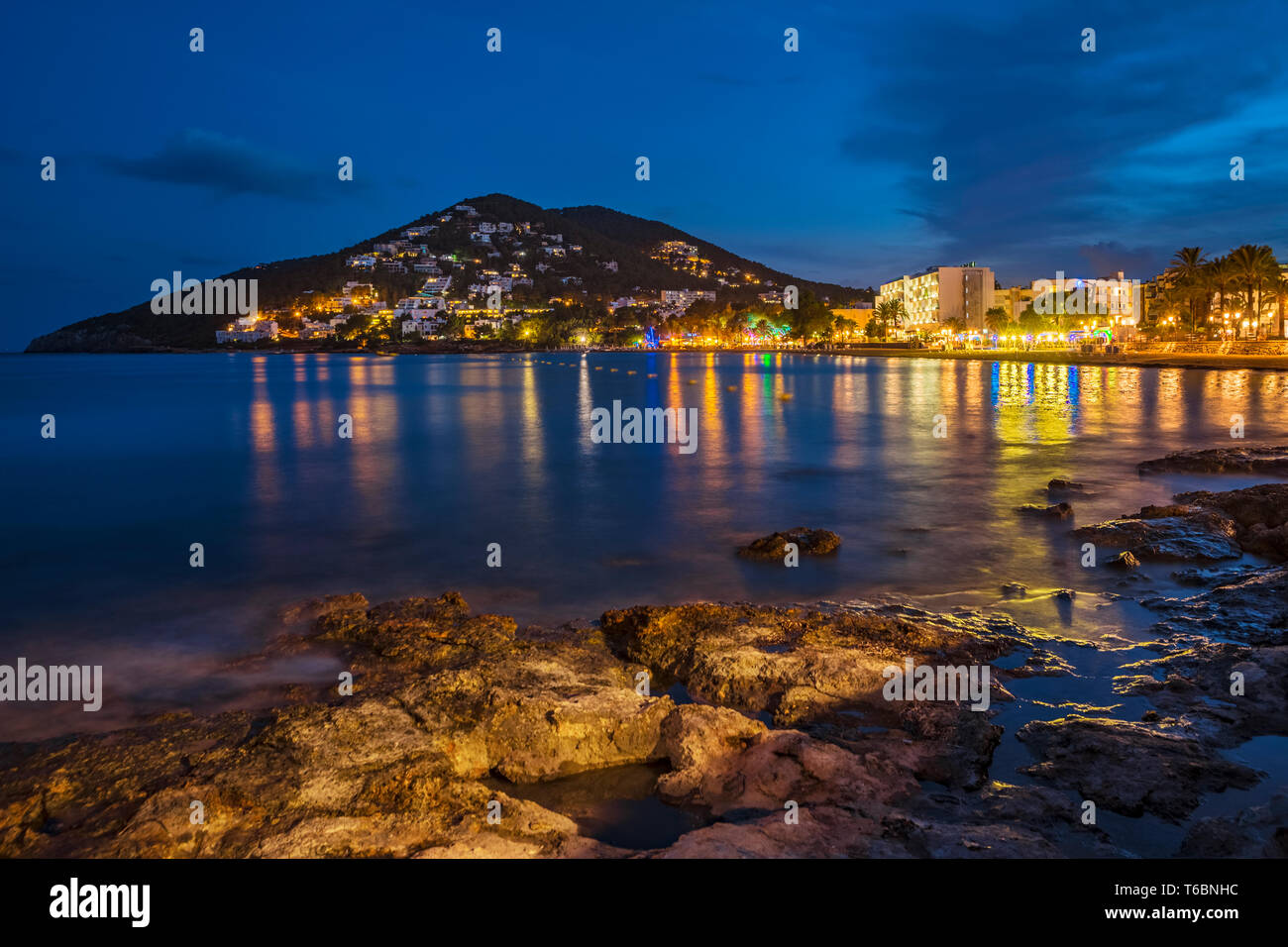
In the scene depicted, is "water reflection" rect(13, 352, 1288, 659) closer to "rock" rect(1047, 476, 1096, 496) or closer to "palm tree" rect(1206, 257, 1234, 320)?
"rock" rect(1047, 476, 1096, 496)

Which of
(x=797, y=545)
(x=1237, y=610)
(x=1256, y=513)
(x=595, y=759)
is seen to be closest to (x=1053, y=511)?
(x=1256, y=513)

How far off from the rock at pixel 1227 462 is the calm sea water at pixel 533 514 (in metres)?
0.86

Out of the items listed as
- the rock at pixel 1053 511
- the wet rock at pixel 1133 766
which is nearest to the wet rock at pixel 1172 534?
the rock at pixel 1053 511

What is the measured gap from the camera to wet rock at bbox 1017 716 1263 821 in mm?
5758

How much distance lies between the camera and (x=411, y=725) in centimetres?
673

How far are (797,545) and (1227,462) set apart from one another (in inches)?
541

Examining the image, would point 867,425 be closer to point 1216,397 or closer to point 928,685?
point 1216,397

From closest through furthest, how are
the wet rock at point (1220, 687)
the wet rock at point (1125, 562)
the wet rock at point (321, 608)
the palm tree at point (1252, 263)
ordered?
1. the wet rock at point (1220, 687)
2. the wet rock at point (321, 608)
3. the wet rock at point (1125, 562)
4. the palm tree at point (1252, 263)

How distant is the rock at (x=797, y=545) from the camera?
1358 cm

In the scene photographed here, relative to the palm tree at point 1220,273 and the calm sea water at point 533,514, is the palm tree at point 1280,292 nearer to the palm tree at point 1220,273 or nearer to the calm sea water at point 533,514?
the palm tree at point 1220,273

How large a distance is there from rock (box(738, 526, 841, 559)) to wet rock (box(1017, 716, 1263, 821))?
680 cm

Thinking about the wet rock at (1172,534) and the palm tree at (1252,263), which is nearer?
the wet rock at (1172,534)

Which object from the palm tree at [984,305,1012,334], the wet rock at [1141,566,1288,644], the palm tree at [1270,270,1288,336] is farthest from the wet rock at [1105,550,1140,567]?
the palm tree at [984,305,1012,334]
